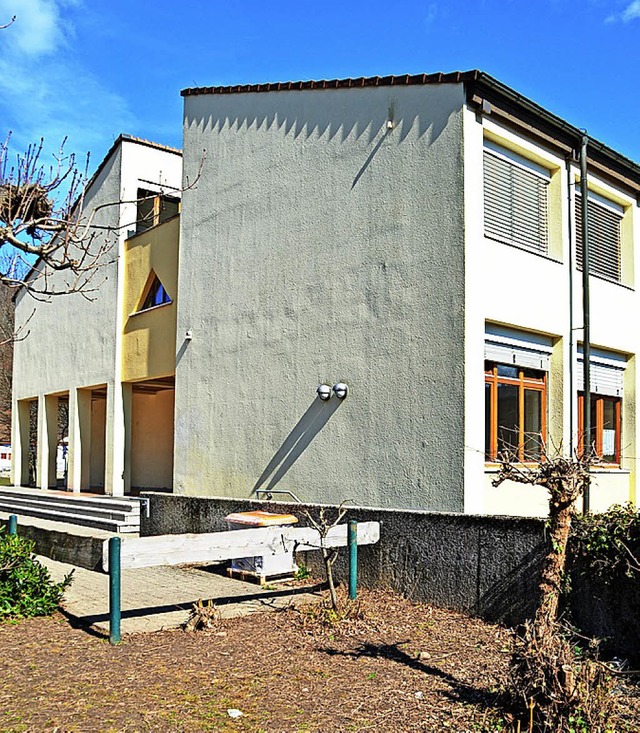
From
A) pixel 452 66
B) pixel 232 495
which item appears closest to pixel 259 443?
pixel 232 495

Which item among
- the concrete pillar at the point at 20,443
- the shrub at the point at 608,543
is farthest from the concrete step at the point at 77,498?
the shrub at the point at 608,543

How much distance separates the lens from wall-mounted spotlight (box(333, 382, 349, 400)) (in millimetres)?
11969

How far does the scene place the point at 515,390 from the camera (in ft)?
38.9

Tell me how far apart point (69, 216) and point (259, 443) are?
590 centimetres

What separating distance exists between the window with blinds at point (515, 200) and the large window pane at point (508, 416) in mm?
2174

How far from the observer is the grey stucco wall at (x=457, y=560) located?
8.44 m

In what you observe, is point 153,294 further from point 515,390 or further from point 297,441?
point 515,390

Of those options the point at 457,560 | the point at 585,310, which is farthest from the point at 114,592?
the point at 585,310

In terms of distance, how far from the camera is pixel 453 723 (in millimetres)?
5582

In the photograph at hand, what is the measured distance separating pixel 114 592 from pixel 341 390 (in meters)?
5.07

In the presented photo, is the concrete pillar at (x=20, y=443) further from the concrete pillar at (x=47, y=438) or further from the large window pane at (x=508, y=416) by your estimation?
the large window pane at (x=508, y=416)

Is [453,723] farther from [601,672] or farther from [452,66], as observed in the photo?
[452,66]

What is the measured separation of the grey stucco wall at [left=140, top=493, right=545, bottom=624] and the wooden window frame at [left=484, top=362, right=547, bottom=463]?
1.83 meters

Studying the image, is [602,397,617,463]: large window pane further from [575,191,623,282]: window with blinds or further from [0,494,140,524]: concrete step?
[0,494,140,524]: concrete step
